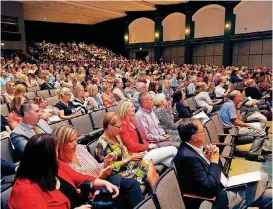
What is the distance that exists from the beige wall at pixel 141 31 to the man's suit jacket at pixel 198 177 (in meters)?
22.3

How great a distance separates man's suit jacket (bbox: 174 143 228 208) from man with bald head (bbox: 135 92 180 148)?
135cm

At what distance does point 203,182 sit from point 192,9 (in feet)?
65.1

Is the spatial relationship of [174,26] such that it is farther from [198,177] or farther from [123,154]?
[198,177]

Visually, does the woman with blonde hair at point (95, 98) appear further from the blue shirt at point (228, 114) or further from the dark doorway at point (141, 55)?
the dark doorway at point (141, 55)

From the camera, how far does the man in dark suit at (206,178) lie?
7.07 feet

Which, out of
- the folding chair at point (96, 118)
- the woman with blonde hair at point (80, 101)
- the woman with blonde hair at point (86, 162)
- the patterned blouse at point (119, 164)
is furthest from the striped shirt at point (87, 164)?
the woman with blonde hair at point (80, 101)

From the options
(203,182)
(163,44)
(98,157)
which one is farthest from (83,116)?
(163,44)

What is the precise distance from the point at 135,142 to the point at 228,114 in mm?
2116

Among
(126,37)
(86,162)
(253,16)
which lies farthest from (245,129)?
(126,37)

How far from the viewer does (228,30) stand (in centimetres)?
1811

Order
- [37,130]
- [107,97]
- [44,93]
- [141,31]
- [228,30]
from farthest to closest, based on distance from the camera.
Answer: [141,31] → [228,30] → [44,93] → [107,97] → [37,130]

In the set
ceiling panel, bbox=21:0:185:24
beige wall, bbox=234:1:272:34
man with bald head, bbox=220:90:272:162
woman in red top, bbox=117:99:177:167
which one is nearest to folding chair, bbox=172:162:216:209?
woman in red top, bbox=117:99:177:167

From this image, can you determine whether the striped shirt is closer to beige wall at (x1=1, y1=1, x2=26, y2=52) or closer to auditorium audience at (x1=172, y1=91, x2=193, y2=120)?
auditorium audience at (x1=172, y1=91, x2=193, y2=120)

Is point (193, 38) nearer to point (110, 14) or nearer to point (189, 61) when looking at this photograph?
point (189, 61)
